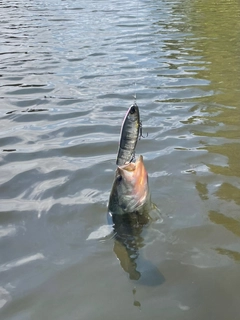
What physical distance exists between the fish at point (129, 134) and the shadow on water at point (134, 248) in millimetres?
517

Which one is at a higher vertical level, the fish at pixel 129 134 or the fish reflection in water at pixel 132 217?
the fish at pixel 129 134

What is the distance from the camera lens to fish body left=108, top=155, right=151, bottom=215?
3182 mm

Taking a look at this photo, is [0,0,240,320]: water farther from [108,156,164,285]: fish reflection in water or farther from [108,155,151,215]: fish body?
[108,155,151,215]: fish body

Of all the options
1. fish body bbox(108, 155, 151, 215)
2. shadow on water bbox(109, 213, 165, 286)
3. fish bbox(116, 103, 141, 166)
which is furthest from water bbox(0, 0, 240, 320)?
fish bbox(116, 103, 141, 166)

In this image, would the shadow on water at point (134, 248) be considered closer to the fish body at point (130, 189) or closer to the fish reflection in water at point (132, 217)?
the fish reflection in water at point (132, 217)

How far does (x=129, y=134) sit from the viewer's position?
303 centimetres

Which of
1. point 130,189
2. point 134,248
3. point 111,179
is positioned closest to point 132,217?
point 134,248

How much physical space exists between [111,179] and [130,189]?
160 cm

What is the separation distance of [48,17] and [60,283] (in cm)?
1573

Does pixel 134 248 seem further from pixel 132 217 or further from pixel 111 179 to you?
pixel 111 179

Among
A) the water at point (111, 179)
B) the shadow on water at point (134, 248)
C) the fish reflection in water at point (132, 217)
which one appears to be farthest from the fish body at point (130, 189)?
the water at point (111, 179)

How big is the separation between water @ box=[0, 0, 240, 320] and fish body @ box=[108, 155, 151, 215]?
386 mm

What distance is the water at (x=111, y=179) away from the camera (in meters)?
3.13

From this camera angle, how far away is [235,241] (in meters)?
3.66
